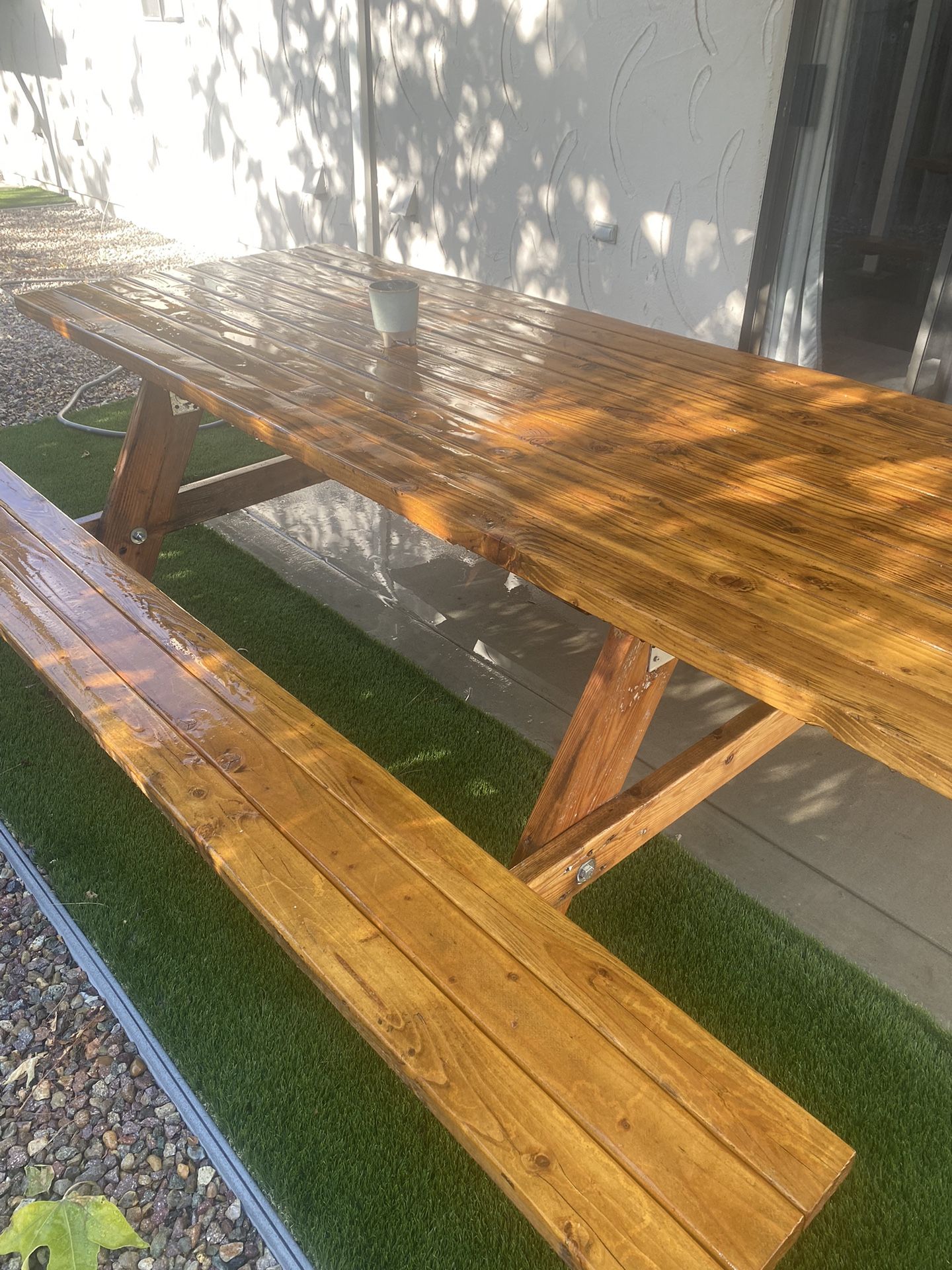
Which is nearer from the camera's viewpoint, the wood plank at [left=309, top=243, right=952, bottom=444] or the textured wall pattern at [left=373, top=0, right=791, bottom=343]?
the wood plank at [left=309, top=243, right=952, bottom=444]

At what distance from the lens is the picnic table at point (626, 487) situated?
123 cm

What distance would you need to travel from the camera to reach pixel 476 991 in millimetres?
1143

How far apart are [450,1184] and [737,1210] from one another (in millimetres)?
707

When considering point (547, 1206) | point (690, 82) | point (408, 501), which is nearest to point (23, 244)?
point (690, 82)

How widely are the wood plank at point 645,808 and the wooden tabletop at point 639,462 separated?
0.37m

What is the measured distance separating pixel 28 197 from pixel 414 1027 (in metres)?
10.5

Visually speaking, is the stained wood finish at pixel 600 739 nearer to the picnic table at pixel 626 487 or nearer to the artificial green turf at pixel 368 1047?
the picnic table at pixel 626 487

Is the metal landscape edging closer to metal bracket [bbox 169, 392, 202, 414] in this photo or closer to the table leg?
the table leg

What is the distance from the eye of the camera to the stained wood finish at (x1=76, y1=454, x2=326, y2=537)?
289 centimetres

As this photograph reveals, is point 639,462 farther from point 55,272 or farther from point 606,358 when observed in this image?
point 55,272

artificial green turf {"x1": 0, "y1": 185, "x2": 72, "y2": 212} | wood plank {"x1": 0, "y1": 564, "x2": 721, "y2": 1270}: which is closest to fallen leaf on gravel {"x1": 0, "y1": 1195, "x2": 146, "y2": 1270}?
wood plank {"x1": 0, "y1": 564, "x2": 721, "y2": 1270}

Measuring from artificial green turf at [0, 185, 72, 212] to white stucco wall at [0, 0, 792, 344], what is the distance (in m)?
1.46

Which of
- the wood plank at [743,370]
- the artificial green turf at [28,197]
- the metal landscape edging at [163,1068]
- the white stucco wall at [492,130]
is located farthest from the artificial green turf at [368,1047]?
the artificial green turf at [28,197]

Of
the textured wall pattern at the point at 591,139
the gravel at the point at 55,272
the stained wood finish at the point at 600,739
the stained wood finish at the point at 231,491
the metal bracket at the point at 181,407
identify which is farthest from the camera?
the gravel at the point at 55,272
